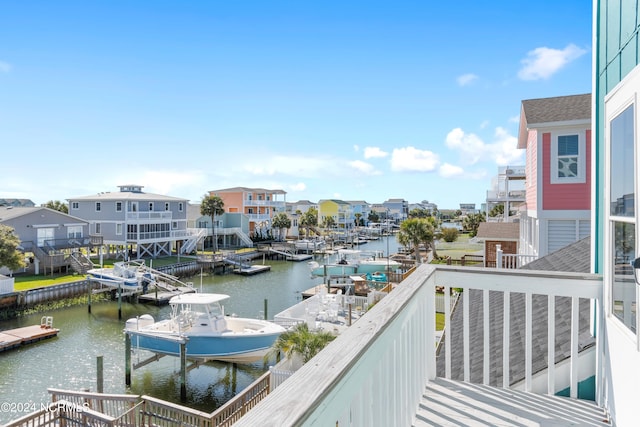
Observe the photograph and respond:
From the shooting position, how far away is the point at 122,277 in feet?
78.4

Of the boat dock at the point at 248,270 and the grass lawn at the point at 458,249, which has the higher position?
the grass lawn at the point at 458,249

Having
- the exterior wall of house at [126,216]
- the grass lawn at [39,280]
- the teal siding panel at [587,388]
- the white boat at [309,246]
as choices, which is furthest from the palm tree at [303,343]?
the white boat at [309,246]

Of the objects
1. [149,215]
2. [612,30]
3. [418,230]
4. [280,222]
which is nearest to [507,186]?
[418,230]

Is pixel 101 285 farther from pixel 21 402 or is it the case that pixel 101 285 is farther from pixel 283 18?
pixel 283 18

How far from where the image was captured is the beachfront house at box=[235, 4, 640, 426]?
52.7 inches

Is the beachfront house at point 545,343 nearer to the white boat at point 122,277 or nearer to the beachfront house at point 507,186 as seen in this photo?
the beachfront house at point 507,186

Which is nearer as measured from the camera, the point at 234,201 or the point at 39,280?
the point at 39,280

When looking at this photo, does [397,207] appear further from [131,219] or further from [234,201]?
[131,219]

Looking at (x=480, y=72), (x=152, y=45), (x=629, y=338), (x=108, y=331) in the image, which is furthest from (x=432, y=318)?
(x=108, y=331)

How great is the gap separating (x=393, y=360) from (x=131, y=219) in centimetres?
3491

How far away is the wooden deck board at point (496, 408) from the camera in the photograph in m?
2.53

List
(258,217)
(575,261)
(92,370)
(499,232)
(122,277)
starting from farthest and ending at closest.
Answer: (258,217) → (122,277) → (499,232) → (92,370) → (575,261)

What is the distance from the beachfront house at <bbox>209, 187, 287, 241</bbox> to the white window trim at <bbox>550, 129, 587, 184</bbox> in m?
41.2

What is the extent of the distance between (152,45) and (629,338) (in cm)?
1831
